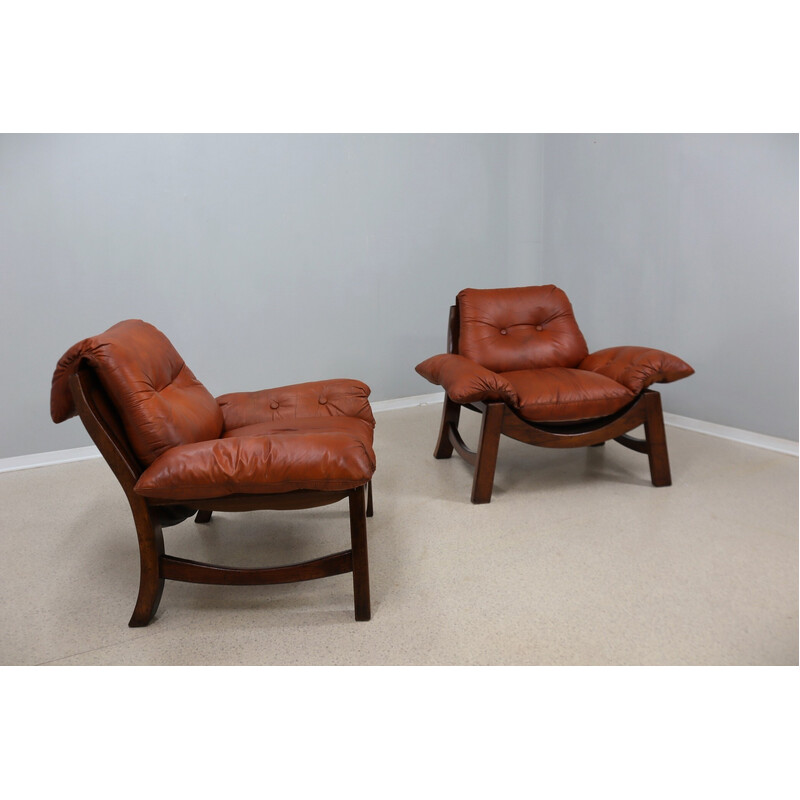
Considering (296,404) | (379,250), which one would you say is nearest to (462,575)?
(296,404)

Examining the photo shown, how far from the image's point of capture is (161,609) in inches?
76.1

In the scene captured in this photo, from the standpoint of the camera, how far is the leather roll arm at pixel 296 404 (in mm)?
2385

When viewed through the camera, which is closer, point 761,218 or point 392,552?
point 392,552

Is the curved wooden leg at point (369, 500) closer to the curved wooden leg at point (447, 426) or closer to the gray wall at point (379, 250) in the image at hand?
the curved wooden leg at point (447, 426)

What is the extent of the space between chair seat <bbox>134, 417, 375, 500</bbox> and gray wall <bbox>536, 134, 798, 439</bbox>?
2499 millimetres

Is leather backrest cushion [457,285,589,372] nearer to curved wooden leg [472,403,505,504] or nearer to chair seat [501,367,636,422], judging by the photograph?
chair seat [501,367,636,422]

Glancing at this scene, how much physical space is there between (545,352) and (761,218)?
4.17 feet

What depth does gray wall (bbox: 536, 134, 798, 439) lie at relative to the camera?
323 centimetres

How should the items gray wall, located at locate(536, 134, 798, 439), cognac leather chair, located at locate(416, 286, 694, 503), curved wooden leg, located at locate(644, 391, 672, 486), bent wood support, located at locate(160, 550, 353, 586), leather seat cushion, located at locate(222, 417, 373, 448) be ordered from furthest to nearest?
gray wall, located at locate(536, 134, 798, 439) < curved wooden leg, located at locate(644, 391, 672, 486) < cognac leather chair, located at locate(416, 286, 694, 503) < leather seat cushion, located at locate(222, 417, 373, 448) < bent wood support, located at locate(160, 550, 353, 586)

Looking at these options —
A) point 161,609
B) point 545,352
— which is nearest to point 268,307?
point 545,352

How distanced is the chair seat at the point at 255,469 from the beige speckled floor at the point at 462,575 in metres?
0.40

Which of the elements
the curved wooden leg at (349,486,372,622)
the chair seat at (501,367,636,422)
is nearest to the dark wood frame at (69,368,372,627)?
the curved wooden leg at (349,486,372,622)

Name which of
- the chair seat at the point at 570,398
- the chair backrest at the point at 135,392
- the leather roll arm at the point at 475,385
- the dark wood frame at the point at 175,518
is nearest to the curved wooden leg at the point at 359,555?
the dark wood frame at the point at 175,518
